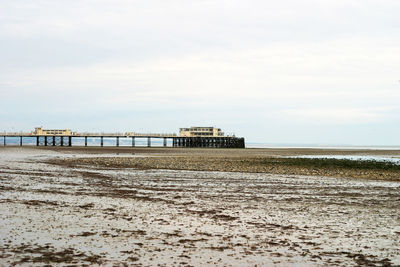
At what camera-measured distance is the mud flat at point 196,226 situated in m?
7.59

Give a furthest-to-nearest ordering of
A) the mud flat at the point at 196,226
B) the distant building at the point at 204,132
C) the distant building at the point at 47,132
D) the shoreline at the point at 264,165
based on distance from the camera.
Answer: the distant building at the point at 204,132 < the distant building at the point at 47,132 < the shoreline at the point at 264,165 < the mud flat at the point at 196,226

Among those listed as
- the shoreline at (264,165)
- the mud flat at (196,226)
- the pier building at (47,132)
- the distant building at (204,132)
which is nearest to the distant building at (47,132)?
the pier building at (47,132)

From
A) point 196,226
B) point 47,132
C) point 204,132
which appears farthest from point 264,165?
point 47,132

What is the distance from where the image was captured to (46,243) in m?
8.27

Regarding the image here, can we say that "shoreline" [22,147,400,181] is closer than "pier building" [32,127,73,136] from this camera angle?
Yes

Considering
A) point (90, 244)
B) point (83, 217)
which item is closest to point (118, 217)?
point (83, 217)

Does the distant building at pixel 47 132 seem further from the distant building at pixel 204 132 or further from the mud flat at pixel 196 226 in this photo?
the mud flat at pixel 196 226

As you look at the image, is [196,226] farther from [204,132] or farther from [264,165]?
[204,132]

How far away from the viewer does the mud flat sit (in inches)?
299

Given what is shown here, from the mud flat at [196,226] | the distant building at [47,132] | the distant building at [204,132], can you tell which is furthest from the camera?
the distant building at [204,132]

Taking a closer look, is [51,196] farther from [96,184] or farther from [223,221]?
[223,221]

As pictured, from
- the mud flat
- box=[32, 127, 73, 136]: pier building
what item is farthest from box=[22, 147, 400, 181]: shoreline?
box=[32, 127, 73, 136]: pier building

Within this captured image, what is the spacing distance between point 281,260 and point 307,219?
418 centimetres

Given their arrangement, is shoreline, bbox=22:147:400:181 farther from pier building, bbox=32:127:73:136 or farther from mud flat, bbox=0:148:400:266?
pier building, bbox=32:127:73:136
